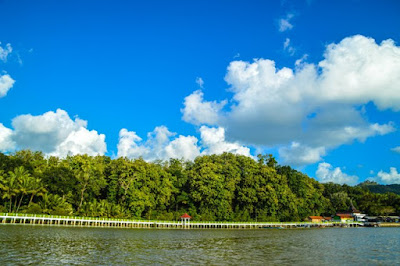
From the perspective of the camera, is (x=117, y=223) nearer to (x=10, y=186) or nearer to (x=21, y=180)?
(x=21, y=180)

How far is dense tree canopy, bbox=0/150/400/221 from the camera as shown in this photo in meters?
61.1

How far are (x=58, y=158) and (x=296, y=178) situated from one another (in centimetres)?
6312

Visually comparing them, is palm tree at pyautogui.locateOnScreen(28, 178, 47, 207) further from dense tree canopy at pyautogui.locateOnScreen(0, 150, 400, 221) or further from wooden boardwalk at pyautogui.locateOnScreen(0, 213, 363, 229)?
wooden boardwalk at pyautogui.locateOnScreen(0, 213, 363, 229)

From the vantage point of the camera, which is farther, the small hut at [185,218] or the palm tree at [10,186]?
the small hut at [185,218]

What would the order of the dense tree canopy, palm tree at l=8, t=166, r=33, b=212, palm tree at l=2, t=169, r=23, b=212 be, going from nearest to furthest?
palm tree at l=2, t=169, r=23, b=212 < palm tree at l=8, t=166, r=33, b=212 < the dense tree canopy

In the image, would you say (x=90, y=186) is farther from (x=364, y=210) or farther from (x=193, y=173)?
(x=364, y=210)

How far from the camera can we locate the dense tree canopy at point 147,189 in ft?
200

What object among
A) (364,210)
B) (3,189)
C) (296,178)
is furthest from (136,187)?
(364,210)

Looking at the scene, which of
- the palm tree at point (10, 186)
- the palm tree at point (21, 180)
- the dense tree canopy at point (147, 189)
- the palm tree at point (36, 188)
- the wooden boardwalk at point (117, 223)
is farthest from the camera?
the dense tree canopy at point (147, 189)

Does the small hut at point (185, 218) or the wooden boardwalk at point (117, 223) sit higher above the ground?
the small hut at point (185, 218)

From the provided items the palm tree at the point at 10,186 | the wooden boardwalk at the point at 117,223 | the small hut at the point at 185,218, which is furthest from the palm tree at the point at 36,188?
the small hut at the point at 185,218

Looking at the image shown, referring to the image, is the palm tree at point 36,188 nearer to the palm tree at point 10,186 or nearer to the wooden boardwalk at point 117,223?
the palm tree at point 10,186

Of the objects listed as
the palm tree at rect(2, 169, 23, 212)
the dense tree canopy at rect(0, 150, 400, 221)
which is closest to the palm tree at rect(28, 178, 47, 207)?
the dense tree canopy at rect(0, 150, 400, 221)

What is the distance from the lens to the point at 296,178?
91.9 meters
